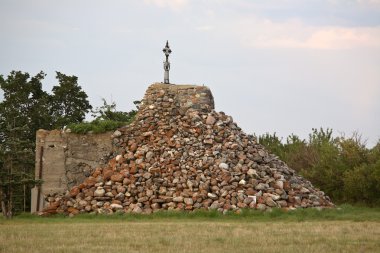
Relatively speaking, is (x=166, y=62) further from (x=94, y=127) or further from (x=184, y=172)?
(x=184, y=172)

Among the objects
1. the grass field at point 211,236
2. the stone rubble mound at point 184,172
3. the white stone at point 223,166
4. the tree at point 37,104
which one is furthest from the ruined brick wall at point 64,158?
the tree at point 37,104

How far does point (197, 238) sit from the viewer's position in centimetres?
1512

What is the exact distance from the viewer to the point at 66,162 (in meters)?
25.5

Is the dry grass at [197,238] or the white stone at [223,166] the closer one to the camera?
the dry grass at [197,238]

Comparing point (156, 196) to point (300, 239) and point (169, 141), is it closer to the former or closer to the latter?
point (169, 141)

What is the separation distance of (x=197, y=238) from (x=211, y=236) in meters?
0.50

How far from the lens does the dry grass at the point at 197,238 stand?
1344 cm

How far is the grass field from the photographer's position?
13.5 metres

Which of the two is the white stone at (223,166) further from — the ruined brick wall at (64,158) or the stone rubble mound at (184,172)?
the ruined brick wall at (64,158)

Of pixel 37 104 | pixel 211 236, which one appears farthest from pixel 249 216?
pixel 37 104

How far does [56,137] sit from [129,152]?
2655 mm

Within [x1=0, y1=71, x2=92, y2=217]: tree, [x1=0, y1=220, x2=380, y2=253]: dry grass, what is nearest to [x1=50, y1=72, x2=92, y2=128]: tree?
[x1=0, y1=71, x2=92, y2=217]: tree

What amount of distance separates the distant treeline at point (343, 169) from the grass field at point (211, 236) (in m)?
6.86

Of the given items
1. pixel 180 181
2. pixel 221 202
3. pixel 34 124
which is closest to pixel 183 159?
pixel 180 181
